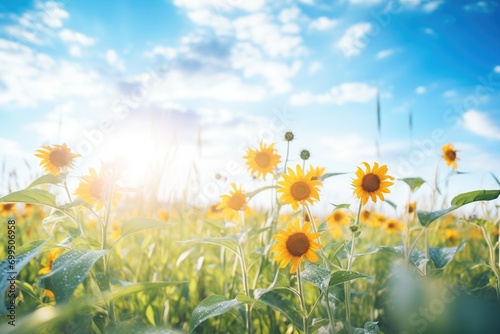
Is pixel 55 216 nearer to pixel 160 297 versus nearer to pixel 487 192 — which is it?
pixel 160 297

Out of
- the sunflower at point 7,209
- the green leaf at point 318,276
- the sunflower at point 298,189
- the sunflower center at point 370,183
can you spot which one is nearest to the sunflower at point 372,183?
the sunflower center at point 370,183

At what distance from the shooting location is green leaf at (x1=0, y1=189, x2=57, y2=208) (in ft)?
3.57

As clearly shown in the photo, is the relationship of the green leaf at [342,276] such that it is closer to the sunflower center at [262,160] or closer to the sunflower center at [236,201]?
the sunflower center at [236,201]

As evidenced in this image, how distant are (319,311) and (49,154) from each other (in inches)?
58.3

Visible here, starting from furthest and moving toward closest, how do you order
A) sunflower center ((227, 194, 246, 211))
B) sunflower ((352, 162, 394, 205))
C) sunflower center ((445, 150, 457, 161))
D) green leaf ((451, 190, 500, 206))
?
sunflower center ((445, 150, 457, 161)) → sunflower center ((227, 194, 246, 211)) → sunflower ((352, 162, 394, 205)) → green leaf ((451, 190, 500, 206))

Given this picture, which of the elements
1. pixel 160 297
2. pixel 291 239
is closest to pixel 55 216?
pixel 160 297

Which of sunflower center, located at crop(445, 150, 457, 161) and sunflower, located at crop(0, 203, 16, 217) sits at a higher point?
sunflower center, located at crop(445, 150, 457, 161)

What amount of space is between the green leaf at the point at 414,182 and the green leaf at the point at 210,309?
40.0 inches

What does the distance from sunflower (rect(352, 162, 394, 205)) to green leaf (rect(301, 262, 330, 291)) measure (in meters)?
0.43

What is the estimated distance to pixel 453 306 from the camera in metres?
1.30

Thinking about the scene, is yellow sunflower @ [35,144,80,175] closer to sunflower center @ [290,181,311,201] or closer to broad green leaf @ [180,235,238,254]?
broad green leaf @ [180,235,238,254]

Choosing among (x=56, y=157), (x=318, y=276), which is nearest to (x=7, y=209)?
(x=56, y=157)

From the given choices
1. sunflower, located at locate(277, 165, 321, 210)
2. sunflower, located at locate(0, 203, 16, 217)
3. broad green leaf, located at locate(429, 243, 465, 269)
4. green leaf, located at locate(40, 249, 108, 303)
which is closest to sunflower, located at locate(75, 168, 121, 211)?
green leaf, located at locate(40, 249, 108, 303)

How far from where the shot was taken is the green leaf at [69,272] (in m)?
0.81
